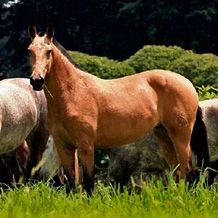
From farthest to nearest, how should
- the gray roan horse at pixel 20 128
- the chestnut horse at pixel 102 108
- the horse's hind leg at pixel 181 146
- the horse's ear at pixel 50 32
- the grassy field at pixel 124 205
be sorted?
the gray roan horse at pixel 20 128 → the horse's hind leg at pixel 181 146 → the chestnut horse at pixel 102 108 → the horse's ear at pixel 50 32 → the grassy field at pixel 124 205

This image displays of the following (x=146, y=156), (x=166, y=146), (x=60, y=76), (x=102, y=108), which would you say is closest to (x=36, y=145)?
(x=146, y=156)

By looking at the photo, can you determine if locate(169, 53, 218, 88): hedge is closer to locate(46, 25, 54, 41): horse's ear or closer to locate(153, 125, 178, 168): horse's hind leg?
locate(153, 125, 178, 168): horse's hind leg

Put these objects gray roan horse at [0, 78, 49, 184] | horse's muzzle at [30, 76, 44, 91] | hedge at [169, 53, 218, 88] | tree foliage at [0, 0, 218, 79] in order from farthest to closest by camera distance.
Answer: tree foliage at [0, 0, 218, 79] → hedge at [169, 53, 218, 88] → gray roan horse at [0, 78, 49, 184] → horse's muzzle at [30, 76, 44, 91]

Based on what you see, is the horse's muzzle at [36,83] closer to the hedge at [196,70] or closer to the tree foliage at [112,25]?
the hedge at [196,70]

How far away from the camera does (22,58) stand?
2739cm

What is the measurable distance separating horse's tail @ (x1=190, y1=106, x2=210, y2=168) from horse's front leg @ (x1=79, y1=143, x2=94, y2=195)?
64.7 inches

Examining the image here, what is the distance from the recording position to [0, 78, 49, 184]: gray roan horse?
36.1ft

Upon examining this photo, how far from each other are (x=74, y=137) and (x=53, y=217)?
3869 mm

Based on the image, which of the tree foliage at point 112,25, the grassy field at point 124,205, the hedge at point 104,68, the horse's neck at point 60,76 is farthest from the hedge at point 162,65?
the tree foliage at point 112,25

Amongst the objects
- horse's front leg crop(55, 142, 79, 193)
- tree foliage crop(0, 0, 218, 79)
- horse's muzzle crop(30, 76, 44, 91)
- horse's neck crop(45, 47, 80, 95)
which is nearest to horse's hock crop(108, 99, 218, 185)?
horse's front leg crop(55, 142, 79, 193)

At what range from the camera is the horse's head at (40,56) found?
8.98 metres

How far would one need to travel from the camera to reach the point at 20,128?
11180mm

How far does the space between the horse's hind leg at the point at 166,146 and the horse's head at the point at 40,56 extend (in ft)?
5.86

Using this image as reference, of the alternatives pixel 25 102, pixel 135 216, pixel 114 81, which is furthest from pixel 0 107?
pixel 135 216
